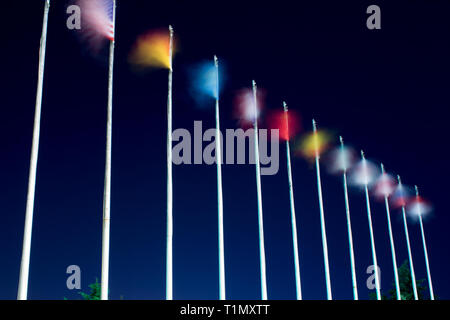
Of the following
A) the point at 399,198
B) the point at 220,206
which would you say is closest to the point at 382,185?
the point at 399,198

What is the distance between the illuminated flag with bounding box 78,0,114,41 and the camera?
24.8 metres

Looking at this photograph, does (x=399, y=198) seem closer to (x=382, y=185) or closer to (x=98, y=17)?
(x=382, y=185)

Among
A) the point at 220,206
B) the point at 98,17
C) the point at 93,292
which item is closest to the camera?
the point at 98,17

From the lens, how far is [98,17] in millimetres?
24844

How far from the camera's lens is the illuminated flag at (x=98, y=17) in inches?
977

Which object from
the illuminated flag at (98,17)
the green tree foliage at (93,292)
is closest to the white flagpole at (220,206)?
the illuminated flag at (98,17)

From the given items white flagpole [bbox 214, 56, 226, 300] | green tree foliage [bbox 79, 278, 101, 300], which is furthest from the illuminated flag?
green tree foliage [bbox 79, 278, 101, 300]

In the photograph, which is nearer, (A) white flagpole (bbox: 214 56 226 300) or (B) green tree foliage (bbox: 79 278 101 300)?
(A) white flagpole (bbox: 214 56 226 300)

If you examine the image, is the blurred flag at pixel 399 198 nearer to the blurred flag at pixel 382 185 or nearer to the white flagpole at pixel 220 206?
the blurred flag at pixel 382 185

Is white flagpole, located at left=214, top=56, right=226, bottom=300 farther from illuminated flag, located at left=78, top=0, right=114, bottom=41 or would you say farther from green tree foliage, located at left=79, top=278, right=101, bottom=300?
green tree foliage, located at left=79, top=278, right=101, bottom=300
